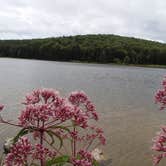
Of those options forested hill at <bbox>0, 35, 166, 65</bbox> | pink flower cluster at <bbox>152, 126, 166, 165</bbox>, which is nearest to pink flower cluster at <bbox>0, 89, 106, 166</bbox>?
pink flower cluster at <bbox>152, 126, 166, 165</bbox>

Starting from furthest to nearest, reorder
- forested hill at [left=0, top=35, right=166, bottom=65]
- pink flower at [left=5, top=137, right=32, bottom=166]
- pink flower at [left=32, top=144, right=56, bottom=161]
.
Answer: forested hill at [left=0, top=35, right=166, bottom=65], pink flower at [left=32, top=144, right=56, bottom=161], pink flower at [left=5, top=137, right=32, bottom=166]

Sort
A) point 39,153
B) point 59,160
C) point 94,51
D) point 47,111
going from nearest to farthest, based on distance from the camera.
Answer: point 47,111 < point 39,153 < point 59,160 < point 94,51

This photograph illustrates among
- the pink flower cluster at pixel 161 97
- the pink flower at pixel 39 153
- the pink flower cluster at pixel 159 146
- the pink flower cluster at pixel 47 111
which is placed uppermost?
the pink flower cluster at pixel 161 97

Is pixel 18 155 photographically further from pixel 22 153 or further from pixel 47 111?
pixel 47 111

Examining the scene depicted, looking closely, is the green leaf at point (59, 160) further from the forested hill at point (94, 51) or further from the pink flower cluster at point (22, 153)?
the forested hill at point (94, 51)

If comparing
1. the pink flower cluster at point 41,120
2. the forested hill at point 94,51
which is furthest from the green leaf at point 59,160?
the forested hill at point 94,51

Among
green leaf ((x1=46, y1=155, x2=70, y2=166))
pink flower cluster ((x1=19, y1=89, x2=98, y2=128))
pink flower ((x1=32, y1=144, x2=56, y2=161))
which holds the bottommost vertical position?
green leaf ((x1=46, y1=155, x2=70, y2=166))

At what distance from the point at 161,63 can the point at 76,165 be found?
429 ft

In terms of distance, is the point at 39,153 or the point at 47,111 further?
the point at 39,153

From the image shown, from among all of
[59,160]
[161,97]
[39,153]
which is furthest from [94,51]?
[39,153]

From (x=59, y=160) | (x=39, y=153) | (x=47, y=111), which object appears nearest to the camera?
(x=47, y=111)

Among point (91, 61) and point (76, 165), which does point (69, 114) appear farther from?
point (91, 61)

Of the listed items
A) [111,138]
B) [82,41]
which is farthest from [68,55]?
[111,138]

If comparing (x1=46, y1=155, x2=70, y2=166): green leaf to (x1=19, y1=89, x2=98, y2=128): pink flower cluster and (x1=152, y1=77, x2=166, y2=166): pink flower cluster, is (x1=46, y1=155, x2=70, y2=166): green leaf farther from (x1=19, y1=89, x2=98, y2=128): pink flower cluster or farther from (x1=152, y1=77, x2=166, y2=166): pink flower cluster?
(x1=152, y1=77, x2=166, y2=166): pink flower cluster
